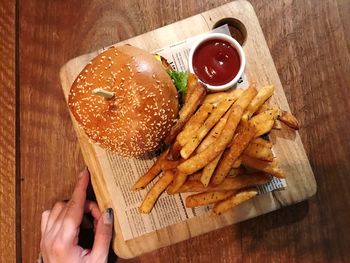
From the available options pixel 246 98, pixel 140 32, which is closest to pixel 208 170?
pixel 246 98

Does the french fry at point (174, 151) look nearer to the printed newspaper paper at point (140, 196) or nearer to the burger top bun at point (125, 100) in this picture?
the burger top bun at point (125, 100)

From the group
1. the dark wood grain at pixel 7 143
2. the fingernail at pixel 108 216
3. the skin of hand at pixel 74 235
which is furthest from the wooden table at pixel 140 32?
the fingernail at pixel 108 216

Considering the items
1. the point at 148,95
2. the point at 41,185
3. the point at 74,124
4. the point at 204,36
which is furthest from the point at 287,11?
the point at 41,185

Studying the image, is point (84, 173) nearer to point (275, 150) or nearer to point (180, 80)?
point (180, 80)

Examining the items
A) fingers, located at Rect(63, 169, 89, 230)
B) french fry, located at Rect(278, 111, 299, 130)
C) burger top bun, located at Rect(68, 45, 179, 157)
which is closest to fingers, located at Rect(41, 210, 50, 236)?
fingers, located at Rect(63, 169, 89, 230)

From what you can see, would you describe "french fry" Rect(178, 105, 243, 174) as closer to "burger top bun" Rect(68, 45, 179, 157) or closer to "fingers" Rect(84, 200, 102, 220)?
"burger top bun" Rect(68, 45, 179, 157)

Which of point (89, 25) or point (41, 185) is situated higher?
point (89, 25)

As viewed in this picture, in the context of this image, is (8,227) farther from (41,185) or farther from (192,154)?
(192,154)
